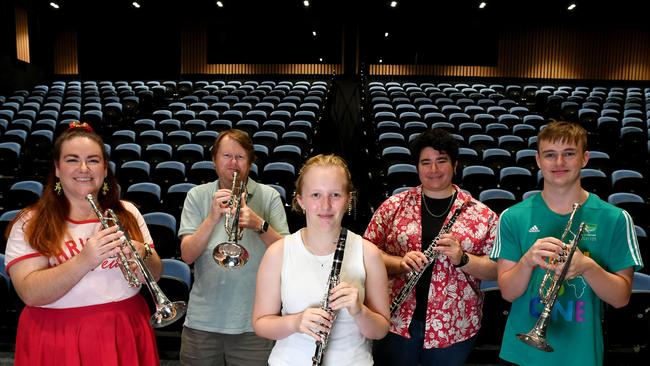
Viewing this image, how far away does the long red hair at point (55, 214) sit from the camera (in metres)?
1.94

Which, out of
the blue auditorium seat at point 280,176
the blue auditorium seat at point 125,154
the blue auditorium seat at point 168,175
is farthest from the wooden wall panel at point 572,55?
the blue auditorium seat at point 168,175

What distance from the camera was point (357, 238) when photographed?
2.02 m

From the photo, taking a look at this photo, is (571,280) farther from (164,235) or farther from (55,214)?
(164,235)

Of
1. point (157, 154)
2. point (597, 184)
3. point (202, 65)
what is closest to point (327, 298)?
point (597, 184)

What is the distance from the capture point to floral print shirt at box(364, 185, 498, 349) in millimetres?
2463

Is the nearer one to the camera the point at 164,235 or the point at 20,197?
the point at 164,235

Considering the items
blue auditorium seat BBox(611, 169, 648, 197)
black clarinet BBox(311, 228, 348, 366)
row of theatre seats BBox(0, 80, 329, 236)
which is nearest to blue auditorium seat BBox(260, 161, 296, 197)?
row of theatre seats BBox(0, 80, 329, 236)

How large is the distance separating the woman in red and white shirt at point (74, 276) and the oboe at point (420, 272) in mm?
1124

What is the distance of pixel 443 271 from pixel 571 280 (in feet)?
1.93

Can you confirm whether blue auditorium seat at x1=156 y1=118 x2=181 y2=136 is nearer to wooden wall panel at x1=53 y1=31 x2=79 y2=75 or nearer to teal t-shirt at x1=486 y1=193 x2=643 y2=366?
teal t-shirt at x1=486 y1=193 x2=643 y2=366

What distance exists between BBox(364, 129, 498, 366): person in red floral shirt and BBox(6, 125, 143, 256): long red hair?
3.94ft

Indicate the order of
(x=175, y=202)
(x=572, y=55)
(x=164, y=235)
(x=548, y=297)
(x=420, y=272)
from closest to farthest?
(x=548, y=297), (x=420, y=272), (x=164, y=235), (x=175, y=202), (x=572, y=55)

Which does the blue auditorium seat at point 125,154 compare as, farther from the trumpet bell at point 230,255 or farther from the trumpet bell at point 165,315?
the trumpet bell at point 165,315

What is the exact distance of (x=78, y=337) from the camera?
1.96 metres
